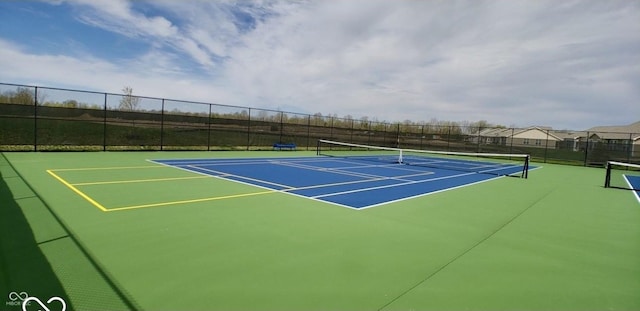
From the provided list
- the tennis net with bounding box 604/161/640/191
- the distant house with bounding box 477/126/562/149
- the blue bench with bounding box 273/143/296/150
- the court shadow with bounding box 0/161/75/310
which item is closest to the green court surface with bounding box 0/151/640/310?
the court shadow with bounding box 0/161/75/310

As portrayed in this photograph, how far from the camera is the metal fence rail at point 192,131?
15883 mm

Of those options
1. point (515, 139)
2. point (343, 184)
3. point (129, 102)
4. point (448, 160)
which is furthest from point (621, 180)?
point (129, 102)

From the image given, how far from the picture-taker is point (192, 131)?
21.3 m

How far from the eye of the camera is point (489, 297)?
10.6 ft

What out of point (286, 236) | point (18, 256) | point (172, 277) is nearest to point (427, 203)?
point (286, 236)

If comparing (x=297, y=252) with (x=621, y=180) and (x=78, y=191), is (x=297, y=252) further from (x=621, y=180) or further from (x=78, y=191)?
(x=621, y=180)

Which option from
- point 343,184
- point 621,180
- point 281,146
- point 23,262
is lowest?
point 23,262

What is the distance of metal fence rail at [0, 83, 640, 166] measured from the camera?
15.9m

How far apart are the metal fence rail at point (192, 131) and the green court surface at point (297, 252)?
9.93 metres

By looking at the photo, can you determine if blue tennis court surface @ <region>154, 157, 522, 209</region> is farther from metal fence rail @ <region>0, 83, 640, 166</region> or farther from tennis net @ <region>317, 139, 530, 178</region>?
metal fence rail @ <region>0, 83, 640, 166</region>

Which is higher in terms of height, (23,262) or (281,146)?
(281,146)

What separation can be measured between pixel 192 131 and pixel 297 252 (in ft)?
61.5

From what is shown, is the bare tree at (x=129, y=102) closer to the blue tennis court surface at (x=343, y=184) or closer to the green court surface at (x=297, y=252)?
the blue tennis court surface at (x=343, y=184)

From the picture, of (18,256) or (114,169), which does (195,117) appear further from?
(18,256)
